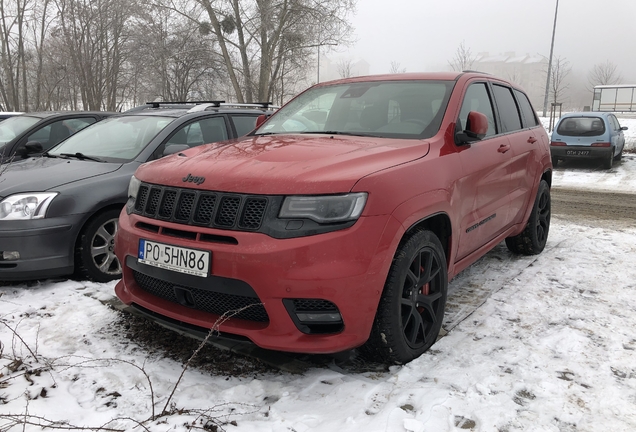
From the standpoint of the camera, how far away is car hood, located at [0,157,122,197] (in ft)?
13.1

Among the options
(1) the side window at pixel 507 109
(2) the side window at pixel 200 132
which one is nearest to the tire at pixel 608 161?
(1) the side window at pixel 507 109

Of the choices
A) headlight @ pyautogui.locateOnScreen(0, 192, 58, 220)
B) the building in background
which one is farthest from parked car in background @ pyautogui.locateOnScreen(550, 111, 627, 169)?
the building in background

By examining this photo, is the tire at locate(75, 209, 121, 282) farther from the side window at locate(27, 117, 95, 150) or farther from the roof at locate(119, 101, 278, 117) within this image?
the side window at locate(27, 117, 95, 150)

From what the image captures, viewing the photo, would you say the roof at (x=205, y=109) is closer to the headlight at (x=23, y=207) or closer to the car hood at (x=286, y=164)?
the headlight at (x=23, y=207)

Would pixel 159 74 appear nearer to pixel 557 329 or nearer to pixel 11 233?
pixel 11 233

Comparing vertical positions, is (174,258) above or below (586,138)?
below

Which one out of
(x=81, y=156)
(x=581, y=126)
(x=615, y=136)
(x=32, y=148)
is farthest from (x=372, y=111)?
(x=615, y=136)

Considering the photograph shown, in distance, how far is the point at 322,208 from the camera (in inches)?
95.3

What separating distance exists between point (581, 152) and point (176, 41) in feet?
70.6

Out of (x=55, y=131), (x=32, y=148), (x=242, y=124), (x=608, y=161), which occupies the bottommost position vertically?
(x=608, y=161)

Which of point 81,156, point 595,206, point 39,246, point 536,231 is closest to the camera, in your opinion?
point 39,246

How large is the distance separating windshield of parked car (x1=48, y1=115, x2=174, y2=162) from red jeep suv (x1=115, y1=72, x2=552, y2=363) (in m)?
1.77

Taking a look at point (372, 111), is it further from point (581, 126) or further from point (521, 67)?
point (521, 67)

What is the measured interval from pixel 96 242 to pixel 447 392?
3.11 metres
